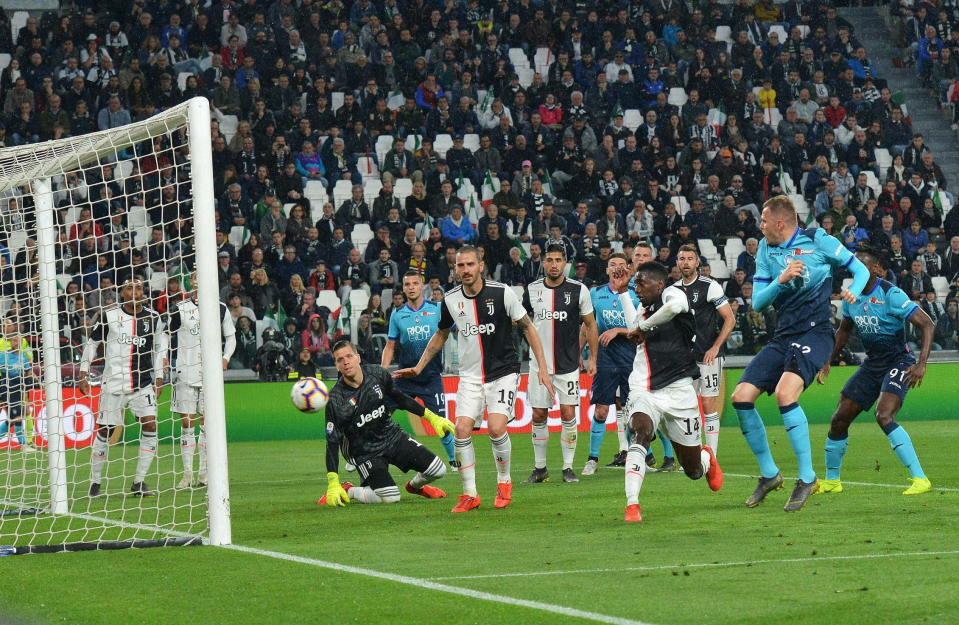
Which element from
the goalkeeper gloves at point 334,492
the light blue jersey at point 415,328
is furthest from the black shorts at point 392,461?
the light blue jersey at point 415,328

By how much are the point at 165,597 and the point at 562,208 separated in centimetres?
1863

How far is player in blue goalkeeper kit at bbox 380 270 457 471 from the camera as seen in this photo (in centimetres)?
1378

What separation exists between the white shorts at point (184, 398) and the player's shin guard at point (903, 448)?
21.6 feet

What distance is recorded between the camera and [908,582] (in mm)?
6316

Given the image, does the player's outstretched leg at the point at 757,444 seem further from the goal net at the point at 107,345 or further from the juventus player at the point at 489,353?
the goal net at the point at 107,345

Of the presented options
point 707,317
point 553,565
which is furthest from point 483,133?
point 553,565

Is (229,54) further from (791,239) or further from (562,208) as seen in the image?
(791,239)

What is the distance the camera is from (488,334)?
1048 cm

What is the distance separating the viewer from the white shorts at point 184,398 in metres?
12.7

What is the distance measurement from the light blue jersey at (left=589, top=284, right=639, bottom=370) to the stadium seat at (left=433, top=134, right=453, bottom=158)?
1087 centimetres

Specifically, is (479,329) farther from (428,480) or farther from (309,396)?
(309,396)

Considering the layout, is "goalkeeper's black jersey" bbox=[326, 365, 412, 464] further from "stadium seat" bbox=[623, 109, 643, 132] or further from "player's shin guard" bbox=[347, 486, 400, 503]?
"stadium seat" bbox=[623, 109, 643, 132]

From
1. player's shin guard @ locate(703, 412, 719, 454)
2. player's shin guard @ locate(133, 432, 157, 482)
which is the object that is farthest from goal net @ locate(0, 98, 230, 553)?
player's shin guard @ locate(703, 412, 719, 454)

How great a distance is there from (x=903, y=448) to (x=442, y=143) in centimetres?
1582
